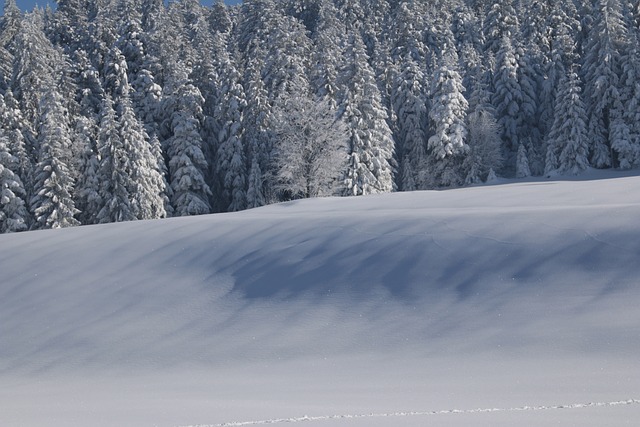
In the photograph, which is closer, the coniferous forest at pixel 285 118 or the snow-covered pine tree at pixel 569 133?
the coniferous forest at pixel 285 118

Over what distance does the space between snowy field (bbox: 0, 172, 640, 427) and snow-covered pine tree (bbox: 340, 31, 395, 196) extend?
2480 cm

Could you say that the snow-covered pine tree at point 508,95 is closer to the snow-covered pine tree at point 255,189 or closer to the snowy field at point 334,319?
the snow-covered pine tree at point 255,189

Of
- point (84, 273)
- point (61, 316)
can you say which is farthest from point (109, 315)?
point (84, 273)

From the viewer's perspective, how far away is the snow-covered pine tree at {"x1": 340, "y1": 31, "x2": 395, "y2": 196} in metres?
45.4

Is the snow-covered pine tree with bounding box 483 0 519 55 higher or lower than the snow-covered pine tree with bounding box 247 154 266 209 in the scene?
higher

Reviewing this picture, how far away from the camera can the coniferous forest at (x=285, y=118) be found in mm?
42875

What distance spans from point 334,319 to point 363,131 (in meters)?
33.4

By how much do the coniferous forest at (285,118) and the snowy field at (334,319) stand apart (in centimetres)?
2321

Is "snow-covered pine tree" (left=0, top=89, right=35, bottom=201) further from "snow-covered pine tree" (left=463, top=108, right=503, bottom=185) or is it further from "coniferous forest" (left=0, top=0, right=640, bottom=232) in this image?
"snow-covered pine tree" (left=463, top=108, right=503, bottom=185)

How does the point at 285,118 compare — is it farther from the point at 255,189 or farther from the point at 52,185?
the point at 52,185

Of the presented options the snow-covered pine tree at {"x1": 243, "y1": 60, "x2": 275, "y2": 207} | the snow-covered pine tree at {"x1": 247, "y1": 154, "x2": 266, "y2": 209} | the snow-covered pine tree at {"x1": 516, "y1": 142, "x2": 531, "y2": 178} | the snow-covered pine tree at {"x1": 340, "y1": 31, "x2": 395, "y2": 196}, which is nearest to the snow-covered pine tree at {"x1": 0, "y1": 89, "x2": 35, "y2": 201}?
the snow-covered pine tree at {"x1": 247, "y1": 154, "x2": 266, "y2": 209}

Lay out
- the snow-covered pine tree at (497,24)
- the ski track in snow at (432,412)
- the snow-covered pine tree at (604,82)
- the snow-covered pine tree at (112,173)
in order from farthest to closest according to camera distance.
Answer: the snow-covered pine tree at (497,24)
the snow-covered pine tree at (604,82)
the snow-covered pine tree at (112,173)
the ski track in snow at (432,412)

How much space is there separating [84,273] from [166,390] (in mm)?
7188

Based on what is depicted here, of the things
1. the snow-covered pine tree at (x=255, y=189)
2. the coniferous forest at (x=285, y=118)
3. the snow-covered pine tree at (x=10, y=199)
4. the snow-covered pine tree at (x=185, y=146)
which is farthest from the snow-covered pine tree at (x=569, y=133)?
the snow-covered pine tree at (x=10, y=199)
